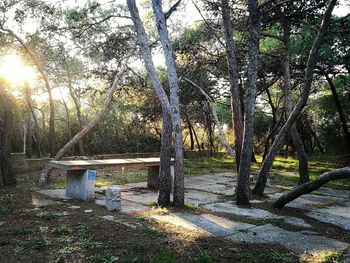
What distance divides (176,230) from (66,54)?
14.2 m

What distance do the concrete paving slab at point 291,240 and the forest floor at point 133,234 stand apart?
64 millimetres

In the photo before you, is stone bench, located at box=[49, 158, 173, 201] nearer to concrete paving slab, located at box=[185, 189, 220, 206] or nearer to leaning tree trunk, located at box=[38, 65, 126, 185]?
concrete paving slab, located at box=[185, 189, 220, 206]

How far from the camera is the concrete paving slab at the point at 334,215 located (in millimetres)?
5875

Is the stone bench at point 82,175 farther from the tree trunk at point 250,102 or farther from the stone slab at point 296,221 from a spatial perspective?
the stone slab at point 296,221

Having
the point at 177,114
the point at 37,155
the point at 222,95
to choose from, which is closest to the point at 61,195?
the point at 177,114

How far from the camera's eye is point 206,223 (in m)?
5.64

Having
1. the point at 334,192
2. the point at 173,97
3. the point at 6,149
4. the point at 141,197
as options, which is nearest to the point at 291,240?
the point at 173,97

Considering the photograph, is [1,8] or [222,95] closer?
[1,8]

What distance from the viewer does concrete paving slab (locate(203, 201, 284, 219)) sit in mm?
6223

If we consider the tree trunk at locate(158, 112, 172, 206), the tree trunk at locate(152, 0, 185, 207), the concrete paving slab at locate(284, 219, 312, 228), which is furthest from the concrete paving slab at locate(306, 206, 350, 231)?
the tree trunk at locate(158, 112, 172, 206)

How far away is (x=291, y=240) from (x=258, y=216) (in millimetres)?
1384

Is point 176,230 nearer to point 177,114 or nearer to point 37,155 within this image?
point 177,114

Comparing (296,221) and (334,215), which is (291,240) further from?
(334,215)

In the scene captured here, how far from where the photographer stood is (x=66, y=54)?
17109 mm
